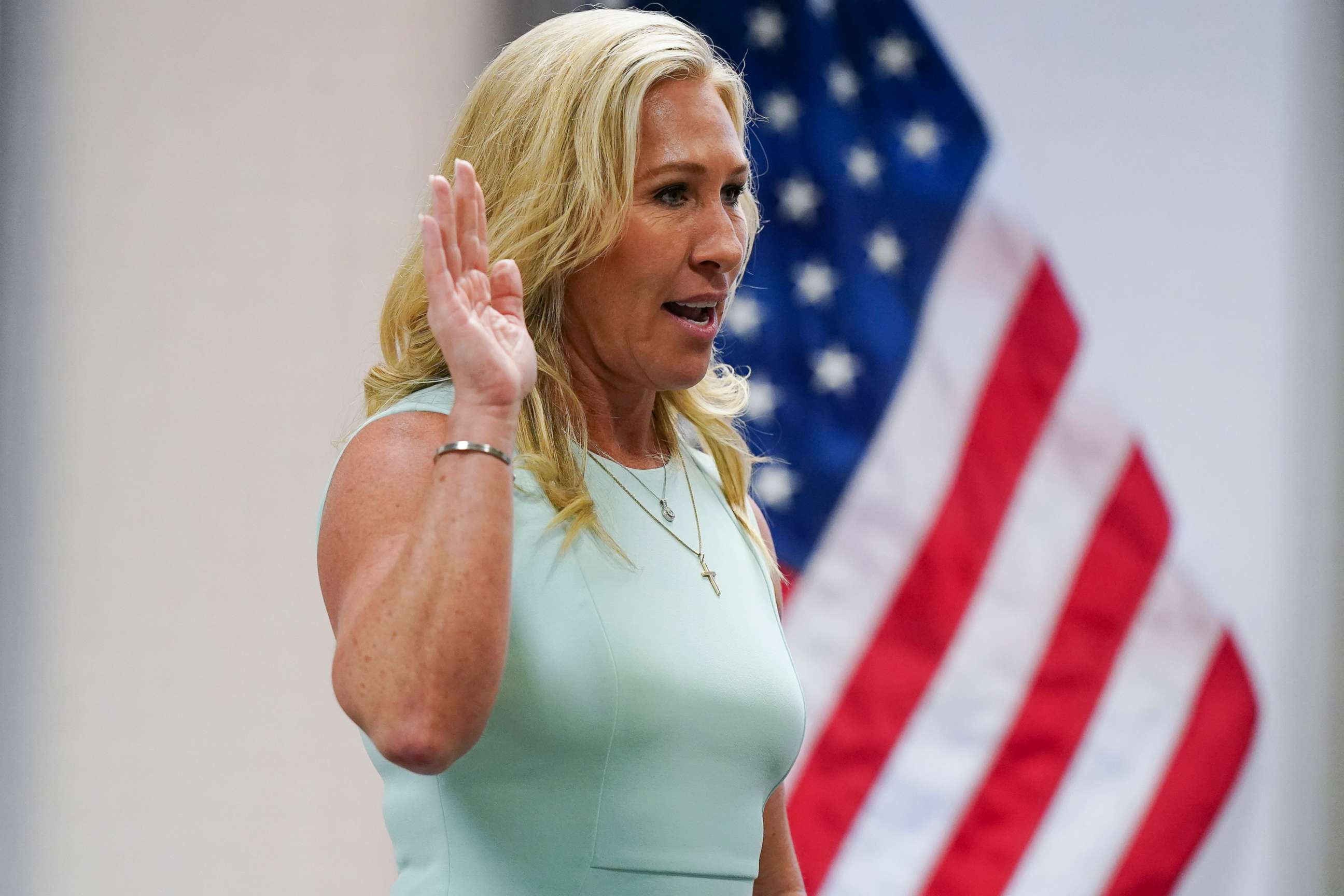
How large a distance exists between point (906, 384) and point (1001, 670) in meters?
0.49

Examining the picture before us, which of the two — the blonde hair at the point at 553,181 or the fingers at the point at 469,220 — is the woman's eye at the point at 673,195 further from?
the fingers at the point at 469,220

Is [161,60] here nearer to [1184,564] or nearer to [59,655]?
[59,655]

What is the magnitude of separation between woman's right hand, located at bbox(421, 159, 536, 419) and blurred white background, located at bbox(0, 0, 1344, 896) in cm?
120

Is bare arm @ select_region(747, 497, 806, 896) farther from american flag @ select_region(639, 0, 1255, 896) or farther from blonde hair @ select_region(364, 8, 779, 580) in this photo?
american flag @ select_region(639, 0, 1255, 896)

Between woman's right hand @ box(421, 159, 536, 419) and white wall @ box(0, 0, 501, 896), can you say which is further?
white wall @ box(0, 0, 501, 896)

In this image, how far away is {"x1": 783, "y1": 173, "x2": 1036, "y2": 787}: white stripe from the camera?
2244 millimetres

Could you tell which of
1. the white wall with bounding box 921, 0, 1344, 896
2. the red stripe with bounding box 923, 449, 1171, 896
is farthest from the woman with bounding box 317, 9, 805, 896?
the white wall with bounding box 921, 0, 1344, 896

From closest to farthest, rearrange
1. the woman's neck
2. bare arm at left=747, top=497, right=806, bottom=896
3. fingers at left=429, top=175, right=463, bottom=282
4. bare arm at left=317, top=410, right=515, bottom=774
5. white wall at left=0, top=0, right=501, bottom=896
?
bare arm at left=317, top=410, right=515, bottom=774 < fingers at left=429, top=175, right=463, bottom=282 < the woman's neck < bare arm at left=747, top=497, right=806, bottom=896 < white wall at left=0, top=0, right=501, bottom=896

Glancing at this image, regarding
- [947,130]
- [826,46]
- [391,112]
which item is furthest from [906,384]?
[391,112]

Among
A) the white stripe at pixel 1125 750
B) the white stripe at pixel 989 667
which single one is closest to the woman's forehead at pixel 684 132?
the white stripe at pixel 989 667

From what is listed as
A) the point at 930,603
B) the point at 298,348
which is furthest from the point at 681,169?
the point at 930,603

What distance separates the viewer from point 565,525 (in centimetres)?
108

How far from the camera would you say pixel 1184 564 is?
7.39 ft

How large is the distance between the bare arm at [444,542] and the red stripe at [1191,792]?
5.45ft
